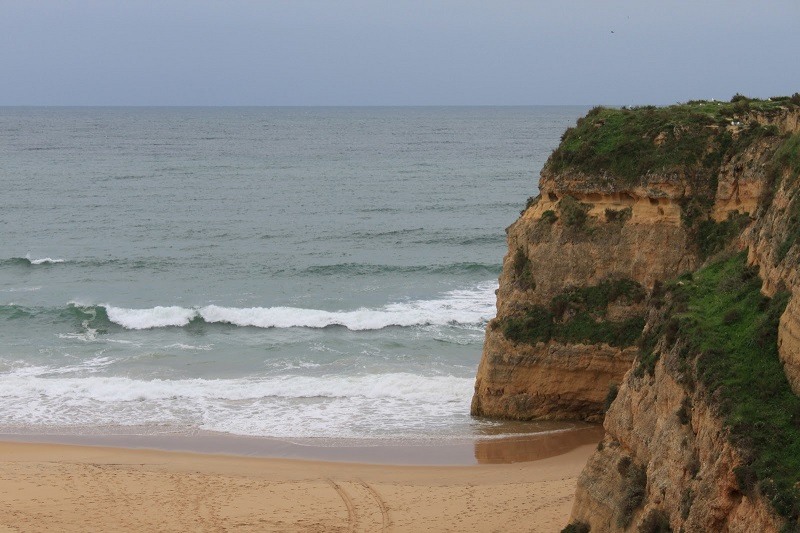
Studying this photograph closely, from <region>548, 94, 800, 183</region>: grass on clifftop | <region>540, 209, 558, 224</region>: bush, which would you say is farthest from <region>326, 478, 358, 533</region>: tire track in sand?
<region>548, 94, 800, 183</region>: grass on clifftop

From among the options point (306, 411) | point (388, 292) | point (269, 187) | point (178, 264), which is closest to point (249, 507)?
point (306, 411)

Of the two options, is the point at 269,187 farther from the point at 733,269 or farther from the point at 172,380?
the point at 733,269

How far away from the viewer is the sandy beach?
19375 millimetres

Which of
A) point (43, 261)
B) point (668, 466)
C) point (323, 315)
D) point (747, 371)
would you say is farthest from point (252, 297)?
point (747, 371)

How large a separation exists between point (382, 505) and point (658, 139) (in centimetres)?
1028

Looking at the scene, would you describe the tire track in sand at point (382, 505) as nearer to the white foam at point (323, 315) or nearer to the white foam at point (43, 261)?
the white foam at point (323, 315)

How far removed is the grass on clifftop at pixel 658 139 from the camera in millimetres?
23281

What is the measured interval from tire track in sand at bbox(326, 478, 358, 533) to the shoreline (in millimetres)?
1629

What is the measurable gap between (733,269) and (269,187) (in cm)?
5499

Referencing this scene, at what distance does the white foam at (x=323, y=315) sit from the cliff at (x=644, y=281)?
33.4 feet

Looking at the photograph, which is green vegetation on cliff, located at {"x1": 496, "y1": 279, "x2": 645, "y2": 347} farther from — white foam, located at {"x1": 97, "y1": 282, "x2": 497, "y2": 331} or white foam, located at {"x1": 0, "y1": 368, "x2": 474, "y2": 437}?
white foam, located at {"x1": 97, "y1": 282, "x2": 497, "y2": 331}

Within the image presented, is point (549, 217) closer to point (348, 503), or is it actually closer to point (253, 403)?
point (348, 503)

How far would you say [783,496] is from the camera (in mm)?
12016

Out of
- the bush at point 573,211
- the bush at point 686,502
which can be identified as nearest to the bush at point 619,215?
the bush at point 573,211
